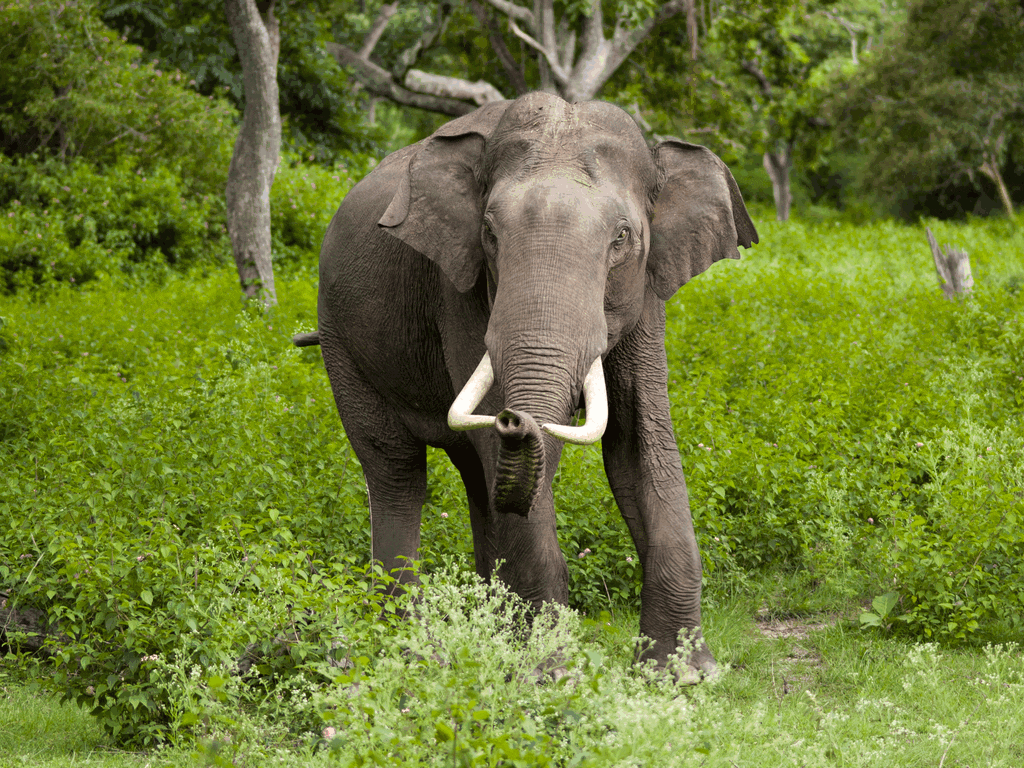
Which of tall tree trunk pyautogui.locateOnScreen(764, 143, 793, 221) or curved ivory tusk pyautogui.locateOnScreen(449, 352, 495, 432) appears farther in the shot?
tall tree trunk pyautogui.locateOnScreen(764, 143, 793, 221)

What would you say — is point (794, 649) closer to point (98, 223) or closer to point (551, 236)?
point (551, 236)

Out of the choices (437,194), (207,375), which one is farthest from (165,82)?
(437,194)

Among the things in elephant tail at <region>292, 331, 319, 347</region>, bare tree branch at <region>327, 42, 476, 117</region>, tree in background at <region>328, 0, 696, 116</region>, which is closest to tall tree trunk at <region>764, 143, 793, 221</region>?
tree in background at <region>328, 0, 696, 116</region>

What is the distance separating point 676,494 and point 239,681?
2.03 meters

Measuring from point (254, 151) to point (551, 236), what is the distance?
28.2 ft

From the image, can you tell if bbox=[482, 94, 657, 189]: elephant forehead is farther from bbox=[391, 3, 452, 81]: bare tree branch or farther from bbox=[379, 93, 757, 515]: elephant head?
bbox=[391, 3, 452, 81]: bare tree branch

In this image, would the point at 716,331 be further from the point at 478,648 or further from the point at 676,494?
the point at 478,648

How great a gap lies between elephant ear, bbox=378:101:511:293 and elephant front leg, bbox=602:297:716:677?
74 cm

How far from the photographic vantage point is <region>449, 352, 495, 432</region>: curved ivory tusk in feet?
12.9

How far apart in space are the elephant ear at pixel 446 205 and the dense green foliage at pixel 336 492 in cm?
123

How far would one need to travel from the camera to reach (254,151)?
477 inches

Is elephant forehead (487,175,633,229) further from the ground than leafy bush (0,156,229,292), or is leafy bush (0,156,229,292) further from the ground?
elephant forehead (487,175,633,229)

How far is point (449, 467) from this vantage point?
745 centimetres

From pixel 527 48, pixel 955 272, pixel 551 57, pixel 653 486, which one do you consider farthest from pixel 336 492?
pixel 527 48
